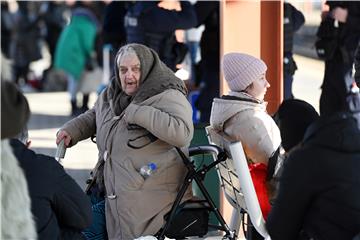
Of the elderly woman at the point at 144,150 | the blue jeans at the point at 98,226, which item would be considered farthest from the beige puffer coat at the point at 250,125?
the blue jeans at the point at 98,226

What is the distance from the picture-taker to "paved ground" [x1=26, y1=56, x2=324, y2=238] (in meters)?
8.82

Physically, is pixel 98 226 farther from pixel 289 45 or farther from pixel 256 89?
pixel 289 45

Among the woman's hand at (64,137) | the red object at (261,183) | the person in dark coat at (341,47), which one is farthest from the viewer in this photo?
the person in dark coat at (341,47)

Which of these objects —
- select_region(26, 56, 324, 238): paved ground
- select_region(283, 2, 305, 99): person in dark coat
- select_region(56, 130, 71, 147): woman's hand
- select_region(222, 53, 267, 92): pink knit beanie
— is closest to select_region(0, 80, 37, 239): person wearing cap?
select_region(222, 53, 267, 92): pink knit beanie

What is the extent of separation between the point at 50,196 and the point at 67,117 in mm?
8212

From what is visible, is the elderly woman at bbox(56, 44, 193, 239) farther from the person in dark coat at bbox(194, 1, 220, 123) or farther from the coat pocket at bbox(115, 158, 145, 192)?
the person in dark coat at bbox(194, 1, 220, 123)

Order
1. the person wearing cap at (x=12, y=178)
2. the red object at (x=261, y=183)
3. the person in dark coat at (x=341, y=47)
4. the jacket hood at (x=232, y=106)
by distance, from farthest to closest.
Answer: the person in dark coat at (x=341, y=47), the jacket hood at (x=232, y=106), the red object at (x=261, y=183), the person wearing cap at (x=12, y=178)

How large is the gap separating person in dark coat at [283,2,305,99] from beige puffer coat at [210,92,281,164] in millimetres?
2776

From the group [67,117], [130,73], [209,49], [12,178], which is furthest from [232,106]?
[67,117]

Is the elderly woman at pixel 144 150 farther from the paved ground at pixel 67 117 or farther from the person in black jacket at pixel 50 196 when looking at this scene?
the paved ground at pixel 67 117

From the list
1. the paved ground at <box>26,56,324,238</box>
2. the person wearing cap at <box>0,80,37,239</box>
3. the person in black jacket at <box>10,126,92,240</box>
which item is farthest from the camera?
the paved ground at <box>26,56,324,238</box>

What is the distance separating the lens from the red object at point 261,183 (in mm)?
4492

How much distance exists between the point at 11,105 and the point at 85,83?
30.1 feet

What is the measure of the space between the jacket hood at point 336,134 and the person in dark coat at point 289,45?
3.86 metres
